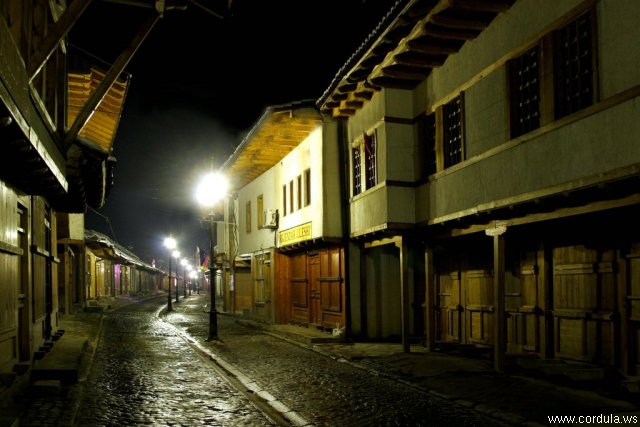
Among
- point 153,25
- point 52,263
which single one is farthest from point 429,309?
point 52,263

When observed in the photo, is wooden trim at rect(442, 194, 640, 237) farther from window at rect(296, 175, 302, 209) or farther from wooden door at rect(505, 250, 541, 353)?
window at rect(296, 175, 302, 209)

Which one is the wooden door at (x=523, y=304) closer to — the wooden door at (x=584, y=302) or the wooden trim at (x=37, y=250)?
the wooden door at (x=584, y=302)

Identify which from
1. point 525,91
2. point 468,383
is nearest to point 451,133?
point 525,91

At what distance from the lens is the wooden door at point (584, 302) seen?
422 inches

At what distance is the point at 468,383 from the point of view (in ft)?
35.0

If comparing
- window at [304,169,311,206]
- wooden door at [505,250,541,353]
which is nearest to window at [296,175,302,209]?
window at [304,169,311,206]

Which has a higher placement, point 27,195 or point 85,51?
point 85,51

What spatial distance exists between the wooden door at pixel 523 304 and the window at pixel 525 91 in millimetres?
2970

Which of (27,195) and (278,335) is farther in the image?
(278,335)

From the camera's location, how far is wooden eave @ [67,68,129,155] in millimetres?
15781

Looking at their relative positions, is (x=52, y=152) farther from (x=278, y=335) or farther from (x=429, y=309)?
(x=278, y=335)

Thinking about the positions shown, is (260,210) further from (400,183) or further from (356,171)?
(400,183)

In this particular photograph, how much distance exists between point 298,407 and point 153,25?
7610 mm

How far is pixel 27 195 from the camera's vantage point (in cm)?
1104
